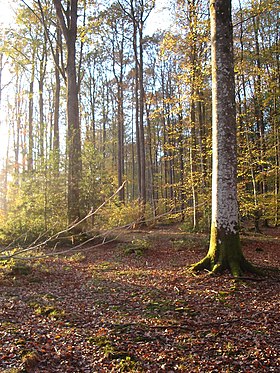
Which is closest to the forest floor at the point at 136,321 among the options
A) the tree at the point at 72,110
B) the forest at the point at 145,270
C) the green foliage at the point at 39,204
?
the forest at the point at 145,270

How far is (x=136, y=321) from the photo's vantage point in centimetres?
416

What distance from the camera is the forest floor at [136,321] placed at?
3.14 metres

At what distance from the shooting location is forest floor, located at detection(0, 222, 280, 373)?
3.14 m

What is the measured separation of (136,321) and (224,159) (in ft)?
11.5

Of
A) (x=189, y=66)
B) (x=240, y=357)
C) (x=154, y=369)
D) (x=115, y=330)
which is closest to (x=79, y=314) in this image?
(x=115, y=330)

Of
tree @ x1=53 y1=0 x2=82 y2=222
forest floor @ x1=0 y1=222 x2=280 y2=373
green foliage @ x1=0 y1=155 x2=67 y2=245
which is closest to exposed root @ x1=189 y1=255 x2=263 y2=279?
forest floor @ x1=0 y1=222 x2=280 y2=373

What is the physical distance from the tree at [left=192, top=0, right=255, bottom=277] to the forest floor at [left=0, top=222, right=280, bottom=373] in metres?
0.44

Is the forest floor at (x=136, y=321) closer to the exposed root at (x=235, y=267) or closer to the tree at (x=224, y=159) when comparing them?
the exposed root at (x=235, y=267)

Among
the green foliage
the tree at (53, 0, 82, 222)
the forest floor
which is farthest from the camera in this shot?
the tree at (53, 0, 82, 222)

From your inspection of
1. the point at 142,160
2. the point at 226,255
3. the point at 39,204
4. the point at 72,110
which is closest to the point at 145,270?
the point at 226,255

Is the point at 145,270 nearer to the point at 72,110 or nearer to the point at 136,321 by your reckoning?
the point at 136,321

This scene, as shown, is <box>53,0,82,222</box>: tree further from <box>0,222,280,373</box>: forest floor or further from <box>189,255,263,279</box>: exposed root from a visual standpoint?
<box>189,255,263,279</box>: exposed root

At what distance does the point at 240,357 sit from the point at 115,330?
1.51 metres

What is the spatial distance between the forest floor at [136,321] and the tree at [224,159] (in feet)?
1.44
